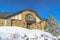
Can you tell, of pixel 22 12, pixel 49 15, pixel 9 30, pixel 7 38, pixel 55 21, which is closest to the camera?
pixel 7 38

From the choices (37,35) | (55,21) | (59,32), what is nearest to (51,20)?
(55,21)

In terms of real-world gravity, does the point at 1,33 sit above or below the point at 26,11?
below

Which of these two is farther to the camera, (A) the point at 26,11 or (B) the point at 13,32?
(A) the point at 26,11

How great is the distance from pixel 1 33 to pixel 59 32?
9488 millimetres

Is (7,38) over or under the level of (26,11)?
under

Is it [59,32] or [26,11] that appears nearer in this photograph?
[59,32]

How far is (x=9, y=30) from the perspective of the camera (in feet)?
59.5

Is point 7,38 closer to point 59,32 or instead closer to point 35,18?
point 59,32

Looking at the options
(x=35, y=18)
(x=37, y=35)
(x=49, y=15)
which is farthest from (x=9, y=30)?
(x=35, y=18)

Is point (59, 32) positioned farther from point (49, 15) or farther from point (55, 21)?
point (49, 15)

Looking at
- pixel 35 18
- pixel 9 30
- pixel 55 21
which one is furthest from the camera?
pixel 35 18

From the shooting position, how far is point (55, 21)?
95.6ft

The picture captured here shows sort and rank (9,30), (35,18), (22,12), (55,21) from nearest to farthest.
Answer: (9,30)
(55,21)
(22,12)
(35,18)

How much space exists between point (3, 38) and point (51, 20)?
1517 cm
